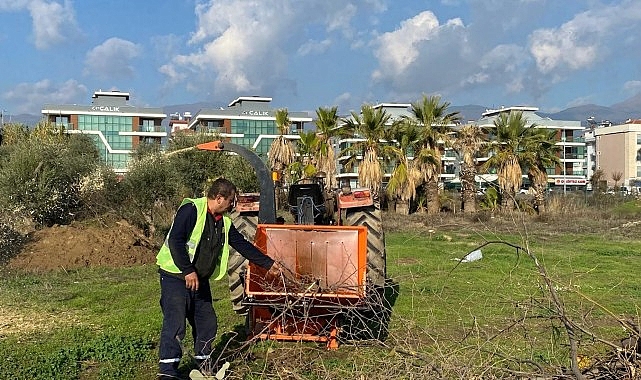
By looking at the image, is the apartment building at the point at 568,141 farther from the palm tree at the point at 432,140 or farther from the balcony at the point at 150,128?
the palm tree at the point at 432,140

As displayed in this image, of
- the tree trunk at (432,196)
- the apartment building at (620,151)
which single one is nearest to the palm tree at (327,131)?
the tree trunk at (432,196)

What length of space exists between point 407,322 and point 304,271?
2.93 m

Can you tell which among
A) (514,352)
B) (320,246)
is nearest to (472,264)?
(320,246)

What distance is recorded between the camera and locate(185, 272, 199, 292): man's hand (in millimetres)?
5773

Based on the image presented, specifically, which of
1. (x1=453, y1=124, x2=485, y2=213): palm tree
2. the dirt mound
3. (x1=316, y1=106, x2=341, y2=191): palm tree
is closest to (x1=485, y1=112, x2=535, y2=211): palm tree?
(x1=453, y1=124, x2=485, y2=213): palm tree

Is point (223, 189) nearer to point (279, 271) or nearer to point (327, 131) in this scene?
point (279, 271)

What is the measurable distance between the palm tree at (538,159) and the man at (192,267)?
94.5 ft

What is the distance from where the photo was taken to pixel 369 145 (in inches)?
1323

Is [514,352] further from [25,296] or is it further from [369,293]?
[25,296]

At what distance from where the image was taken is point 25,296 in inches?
411

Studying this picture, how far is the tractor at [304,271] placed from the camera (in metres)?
5.88

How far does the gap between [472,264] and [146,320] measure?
22.5 ft

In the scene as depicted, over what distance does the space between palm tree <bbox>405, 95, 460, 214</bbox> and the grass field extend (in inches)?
640

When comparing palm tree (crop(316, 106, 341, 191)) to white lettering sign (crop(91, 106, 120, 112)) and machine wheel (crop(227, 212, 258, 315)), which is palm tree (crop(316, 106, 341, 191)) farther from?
white lettering sign (crop(91, 106, 120, 112))
